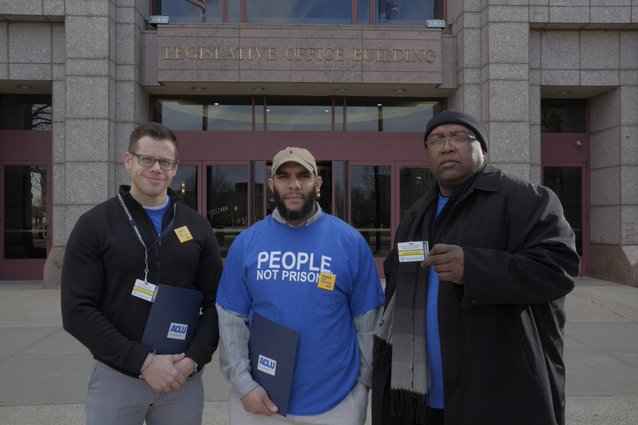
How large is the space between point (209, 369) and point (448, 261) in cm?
434

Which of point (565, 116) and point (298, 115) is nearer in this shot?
point (298, 115)

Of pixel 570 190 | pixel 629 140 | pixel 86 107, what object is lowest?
pixel 570 190

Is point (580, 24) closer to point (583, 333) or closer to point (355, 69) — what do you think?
point (355, 69)

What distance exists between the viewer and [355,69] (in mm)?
11609

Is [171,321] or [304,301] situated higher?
[304,301]

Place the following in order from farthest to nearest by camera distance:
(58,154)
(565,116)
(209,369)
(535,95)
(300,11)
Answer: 1. (565,116)
2. (300,11)
3. (535,95)
4. (58,154)
5. (209,369)

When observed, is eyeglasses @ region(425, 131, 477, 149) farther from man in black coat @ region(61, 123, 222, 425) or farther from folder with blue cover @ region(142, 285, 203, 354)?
folder with blue cover @ region(142, 285, 203, 354)

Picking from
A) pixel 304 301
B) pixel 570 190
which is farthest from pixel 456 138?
pixel 570 190

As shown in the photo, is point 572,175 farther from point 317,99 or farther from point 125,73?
point 125,73

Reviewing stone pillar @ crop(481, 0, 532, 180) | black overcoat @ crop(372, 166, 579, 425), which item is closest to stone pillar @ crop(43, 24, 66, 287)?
A: stone pillar @ crop(481, 0, 532, 180)

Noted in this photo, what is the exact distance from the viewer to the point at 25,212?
1280cm

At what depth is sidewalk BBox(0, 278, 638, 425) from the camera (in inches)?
176

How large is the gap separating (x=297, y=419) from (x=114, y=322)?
973 mm

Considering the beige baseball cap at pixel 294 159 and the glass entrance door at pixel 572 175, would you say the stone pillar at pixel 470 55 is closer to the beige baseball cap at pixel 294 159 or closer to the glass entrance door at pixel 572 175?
the glass entrance door at pixel 572 175
